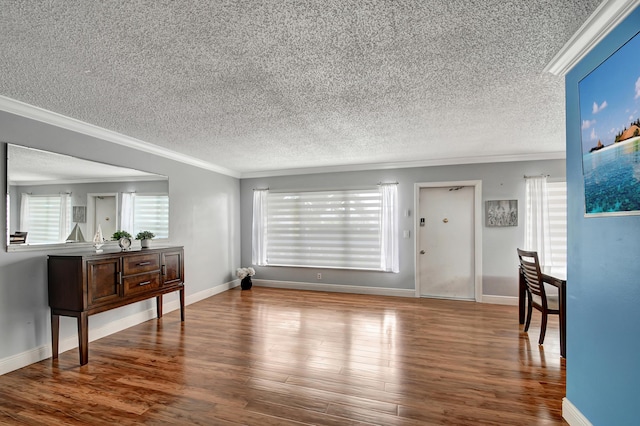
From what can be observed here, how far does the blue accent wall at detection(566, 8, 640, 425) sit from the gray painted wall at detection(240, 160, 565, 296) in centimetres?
306

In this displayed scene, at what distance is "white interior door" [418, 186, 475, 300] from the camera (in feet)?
16.4

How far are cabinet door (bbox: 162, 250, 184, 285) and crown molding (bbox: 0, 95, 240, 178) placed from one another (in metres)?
1.49

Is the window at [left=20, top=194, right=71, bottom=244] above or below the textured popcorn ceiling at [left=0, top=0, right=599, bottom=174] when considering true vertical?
below

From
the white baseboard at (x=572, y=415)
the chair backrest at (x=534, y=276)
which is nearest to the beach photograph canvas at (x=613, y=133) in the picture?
the white baseboard at (x=572, y=415)

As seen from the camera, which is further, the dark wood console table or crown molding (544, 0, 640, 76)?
the dark wood console table

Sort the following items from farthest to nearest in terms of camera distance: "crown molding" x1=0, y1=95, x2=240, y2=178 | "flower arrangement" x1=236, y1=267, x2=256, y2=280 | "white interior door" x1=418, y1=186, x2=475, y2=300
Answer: "flower arrangement" x1=236, y1=267, x2=256, y2=280
"white interior door" x1=418, y1=186, x2=475, y2=300
"crown molding" x1=0, y1=95, x2=240, y2=178

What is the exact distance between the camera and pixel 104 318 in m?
3.48

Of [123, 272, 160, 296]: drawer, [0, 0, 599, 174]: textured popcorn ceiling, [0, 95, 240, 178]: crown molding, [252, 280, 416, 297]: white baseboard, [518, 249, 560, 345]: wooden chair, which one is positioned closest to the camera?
[0, 0, 599, 174]: textured popcorn ceiling

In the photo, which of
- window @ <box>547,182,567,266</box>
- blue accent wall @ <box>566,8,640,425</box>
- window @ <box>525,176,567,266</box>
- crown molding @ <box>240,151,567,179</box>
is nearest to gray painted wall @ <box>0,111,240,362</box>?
Result: crown molding @ <box>240,151,567,179</box>

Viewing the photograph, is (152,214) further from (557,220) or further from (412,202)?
(557,220)

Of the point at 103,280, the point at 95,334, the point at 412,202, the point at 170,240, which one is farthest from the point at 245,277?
the point at 412,202

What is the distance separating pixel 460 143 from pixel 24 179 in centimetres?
497

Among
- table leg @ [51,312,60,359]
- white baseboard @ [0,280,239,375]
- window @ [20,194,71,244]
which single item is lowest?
white baseboard @ [0,280,239,375]

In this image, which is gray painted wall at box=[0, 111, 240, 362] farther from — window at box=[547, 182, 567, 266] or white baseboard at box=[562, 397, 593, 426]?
window at box=[547, 182, 567, 266]
